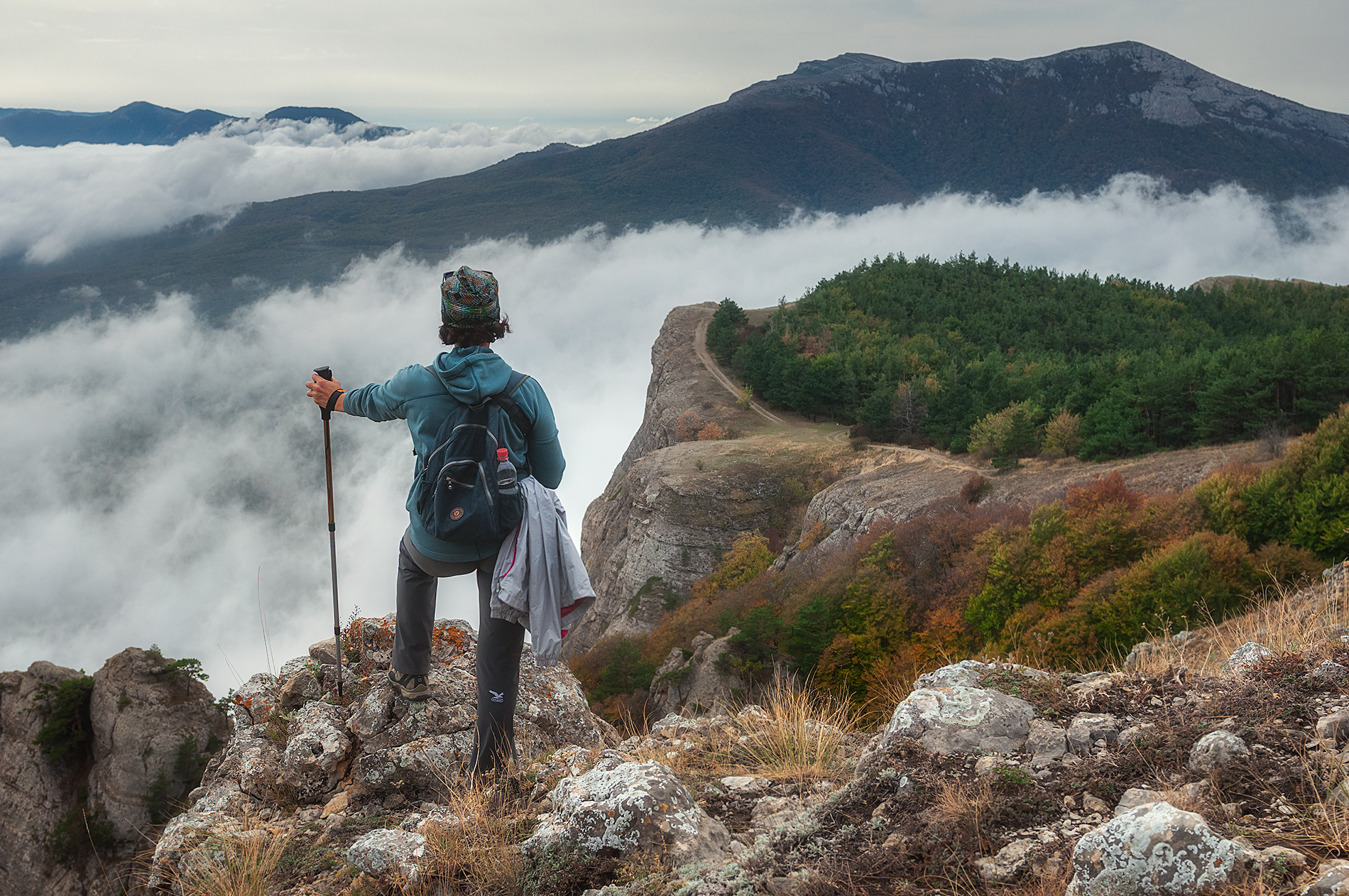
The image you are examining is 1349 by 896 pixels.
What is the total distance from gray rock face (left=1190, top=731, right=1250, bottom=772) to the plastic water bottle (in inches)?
135

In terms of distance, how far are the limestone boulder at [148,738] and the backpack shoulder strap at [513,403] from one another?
29.7ft

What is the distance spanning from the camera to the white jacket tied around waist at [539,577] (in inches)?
165

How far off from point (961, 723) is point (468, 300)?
3.49m

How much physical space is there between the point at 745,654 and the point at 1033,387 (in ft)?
84.6

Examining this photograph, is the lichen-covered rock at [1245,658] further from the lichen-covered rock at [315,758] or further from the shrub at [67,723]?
the shrub at [67,723]

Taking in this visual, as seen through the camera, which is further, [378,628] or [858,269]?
[858,269]

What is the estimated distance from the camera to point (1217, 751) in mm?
3160

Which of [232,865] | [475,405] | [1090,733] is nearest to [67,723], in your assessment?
[232,865]

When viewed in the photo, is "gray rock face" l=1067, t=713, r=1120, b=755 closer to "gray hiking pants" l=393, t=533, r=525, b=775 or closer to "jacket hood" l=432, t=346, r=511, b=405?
"gray hiking pants" l=393, t=533, r=525, b=775

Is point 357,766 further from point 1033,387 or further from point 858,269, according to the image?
point 858,269

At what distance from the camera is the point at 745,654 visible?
2708 centimetres

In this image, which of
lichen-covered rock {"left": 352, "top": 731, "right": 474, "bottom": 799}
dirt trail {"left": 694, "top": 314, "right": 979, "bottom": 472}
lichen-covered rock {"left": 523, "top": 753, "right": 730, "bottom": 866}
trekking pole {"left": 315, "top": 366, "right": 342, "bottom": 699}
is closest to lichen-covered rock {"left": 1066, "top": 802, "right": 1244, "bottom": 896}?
lichen-covered rock {"left": 523, "top": 753, "right": 730, "bottom": 866}

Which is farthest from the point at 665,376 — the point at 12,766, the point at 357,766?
the point at 357,766

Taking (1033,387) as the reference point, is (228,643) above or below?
below
